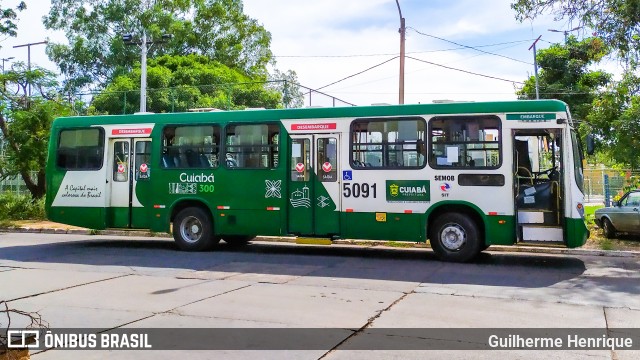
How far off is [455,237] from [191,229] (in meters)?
6.20

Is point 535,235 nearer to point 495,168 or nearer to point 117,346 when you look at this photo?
point 495,168

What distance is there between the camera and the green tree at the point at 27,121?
21.1 m

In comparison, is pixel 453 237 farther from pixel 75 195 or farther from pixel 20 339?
pixel 75 195

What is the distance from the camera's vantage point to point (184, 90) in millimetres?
30000

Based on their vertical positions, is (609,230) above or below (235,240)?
above

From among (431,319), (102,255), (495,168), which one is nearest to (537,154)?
(495,168)

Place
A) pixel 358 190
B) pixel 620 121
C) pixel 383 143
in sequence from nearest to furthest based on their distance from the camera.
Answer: pixel 383 143 → pixel 358 190 → pixel 620 121

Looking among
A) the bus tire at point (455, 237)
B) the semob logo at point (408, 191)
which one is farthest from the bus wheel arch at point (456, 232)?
A: the semob logo at point (408, 191)

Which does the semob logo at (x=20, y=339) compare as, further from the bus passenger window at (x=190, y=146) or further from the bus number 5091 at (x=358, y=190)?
the bus passenger window at (x=190, y=146)

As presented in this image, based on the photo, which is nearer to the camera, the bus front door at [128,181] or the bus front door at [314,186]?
the bus front door at [314,186]

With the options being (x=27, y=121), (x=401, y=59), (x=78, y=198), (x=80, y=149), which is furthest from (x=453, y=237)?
(x=27, y=121)

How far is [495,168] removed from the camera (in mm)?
10703

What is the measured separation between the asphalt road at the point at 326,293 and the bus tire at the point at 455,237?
11.4 inches

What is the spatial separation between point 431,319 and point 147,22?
1584 inches
